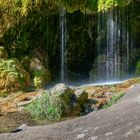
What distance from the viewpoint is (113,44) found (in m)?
26.6

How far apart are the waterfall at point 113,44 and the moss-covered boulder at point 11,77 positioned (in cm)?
578

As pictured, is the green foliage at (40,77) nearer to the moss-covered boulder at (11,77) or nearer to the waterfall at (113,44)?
the moss-covered boulder at (11,77)

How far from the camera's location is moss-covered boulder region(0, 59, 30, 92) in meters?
21.0

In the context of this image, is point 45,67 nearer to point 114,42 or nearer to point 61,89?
point 114,42

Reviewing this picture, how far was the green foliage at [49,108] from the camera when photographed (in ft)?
46.5

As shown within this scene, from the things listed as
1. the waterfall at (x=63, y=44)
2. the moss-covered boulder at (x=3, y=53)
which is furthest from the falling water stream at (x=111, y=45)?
the moss-covered boulder at (x=3, y=53)

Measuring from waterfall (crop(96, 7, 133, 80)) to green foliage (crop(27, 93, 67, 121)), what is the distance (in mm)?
11801

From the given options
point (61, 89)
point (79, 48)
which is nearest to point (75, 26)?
point (79, 48)

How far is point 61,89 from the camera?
587 inches

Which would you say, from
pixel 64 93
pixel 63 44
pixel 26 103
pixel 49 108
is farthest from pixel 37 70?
pixel 49 108

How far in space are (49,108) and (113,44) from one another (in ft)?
42.2

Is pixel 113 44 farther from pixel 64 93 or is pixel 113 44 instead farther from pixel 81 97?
pixel 64 93

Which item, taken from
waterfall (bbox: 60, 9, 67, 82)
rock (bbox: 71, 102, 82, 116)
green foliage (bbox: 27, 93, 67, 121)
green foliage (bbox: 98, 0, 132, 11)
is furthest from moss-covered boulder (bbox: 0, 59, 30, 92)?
rock (bbox: 71, 102, 82, 116)

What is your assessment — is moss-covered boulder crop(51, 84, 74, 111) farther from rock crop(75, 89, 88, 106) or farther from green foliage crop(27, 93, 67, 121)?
rock crop(75, 89, 88, 106)
